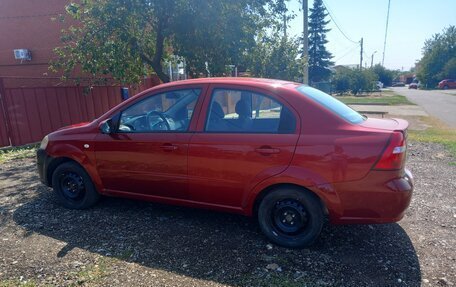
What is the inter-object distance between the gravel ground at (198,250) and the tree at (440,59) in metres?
62.5

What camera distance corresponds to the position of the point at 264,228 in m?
3.30

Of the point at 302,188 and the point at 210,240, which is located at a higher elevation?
the point at 302,188

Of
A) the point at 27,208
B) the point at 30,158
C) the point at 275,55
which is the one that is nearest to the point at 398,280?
the point at 27,208

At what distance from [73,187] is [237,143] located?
2.50 meters

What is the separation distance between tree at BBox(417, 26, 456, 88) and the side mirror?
64.0 metres

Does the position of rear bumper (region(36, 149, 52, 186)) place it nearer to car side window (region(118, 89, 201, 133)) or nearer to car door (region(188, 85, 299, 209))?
car side window (region(118, 89, 201, 133))

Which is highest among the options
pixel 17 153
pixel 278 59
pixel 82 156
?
pixel 278 59

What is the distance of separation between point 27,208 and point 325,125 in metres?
4.14

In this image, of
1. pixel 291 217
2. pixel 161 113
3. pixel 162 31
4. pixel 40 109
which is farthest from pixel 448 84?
pixel 161 113

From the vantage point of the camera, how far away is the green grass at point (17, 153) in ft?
25.1

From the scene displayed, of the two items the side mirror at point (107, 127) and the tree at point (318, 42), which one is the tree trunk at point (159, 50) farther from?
the tree at point (318, 42)

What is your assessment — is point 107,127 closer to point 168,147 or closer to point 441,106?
point 168,147

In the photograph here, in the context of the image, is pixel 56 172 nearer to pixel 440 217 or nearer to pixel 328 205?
pixel 328 205

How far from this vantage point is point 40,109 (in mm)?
9258
